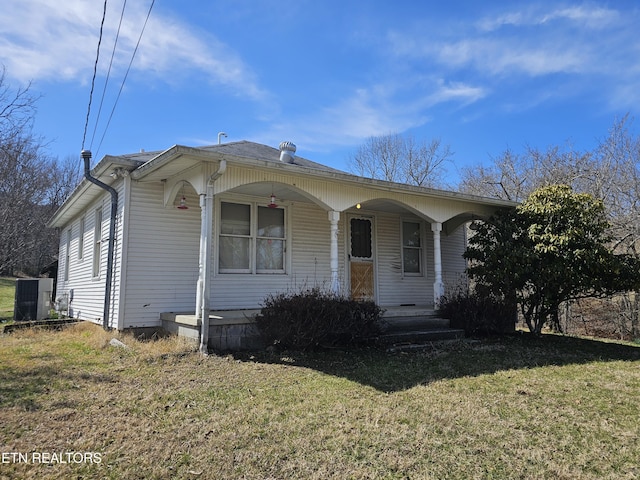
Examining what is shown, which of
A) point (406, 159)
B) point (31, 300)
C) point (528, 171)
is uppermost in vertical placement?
point (406, 159)

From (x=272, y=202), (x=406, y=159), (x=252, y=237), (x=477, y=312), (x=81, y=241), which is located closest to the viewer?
(x=272, y=202)

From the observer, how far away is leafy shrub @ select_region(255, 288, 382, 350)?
19.9 feet

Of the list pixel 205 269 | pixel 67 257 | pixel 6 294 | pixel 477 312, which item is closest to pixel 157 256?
pixel 205 269

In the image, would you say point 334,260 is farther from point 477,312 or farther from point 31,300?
point 31,300

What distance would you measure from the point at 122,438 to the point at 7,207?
14.5 m

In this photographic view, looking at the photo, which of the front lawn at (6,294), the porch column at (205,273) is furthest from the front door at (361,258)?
the front lawn at (6,294)

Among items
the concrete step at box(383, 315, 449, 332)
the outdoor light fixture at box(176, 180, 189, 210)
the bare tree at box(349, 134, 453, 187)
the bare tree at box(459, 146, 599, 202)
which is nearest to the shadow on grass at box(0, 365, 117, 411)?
the outdoor light fixture at box(176, 180, 189, 210)

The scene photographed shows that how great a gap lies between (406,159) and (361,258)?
17635mm

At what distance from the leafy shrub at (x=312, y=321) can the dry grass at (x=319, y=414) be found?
1.01 ft

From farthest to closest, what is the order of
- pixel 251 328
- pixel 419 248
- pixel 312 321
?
pixel 419 248 < pixel 251 328 < pixel 312 321

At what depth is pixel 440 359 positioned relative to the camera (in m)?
5.98

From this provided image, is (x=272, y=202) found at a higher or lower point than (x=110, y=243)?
higher

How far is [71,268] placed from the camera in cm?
1180

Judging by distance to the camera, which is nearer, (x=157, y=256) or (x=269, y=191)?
(x=157, y=256)
